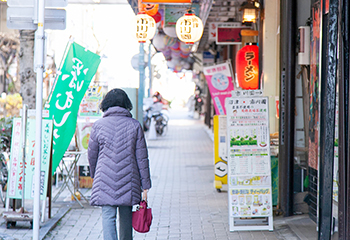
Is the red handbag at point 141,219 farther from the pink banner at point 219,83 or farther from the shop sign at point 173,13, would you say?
the shop sign at point 173,13

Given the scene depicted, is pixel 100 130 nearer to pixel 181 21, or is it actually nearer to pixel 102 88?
pixel 102 88

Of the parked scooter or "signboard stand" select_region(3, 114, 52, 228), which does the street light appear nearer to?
"signboard stand" select_region(3, 114, 52, 228)

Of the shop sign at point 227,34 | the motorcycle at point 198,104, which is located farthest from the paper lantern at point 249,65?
the motorcycle at point 198,104

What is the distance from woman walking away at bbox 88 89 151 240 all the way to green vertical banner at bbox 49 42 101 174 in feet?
8.17

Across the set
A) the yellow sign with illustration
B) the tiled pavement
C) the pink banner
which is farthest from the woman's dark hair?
the pink banner

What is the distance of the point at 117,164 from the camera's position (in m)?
4.30

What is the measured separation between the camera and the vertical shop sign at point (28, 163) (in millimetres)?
6234

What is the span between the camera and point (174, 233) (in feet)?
19.8

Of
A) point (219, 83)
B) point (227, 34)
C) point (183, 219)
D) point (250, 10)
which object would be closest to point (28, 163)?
point (183, 219)

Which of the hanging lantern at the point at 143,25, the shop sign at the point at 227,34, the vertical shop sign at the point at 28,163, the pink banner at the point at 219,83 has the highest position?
the shop sign at the point at 227,34

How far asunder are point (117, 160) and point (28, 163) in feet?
8.08

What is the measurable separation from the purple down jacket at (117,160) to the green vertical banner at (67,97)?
252 cm

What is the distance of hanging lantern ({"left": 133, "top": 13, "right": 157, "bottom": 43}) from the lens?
10.3m

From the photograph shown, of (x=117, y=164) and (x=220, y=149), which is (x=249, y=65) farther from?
(x=117, y=164)
